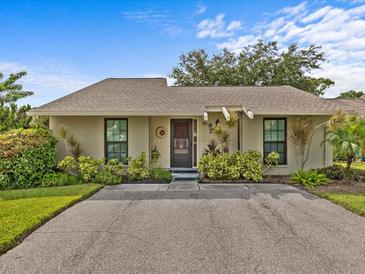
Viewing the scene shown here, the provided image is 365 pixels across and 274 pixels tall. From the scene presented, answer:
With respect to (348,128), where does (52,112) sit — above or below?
above

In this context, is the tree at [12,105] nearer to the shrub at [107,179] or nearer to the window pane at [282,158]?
the shrub at [107,179]

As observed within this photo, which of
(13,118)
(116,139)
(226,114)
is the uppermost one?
(13,118)

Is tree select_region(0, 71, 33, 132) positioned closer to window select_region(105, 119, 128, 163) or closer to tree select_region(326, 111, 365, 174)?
window select_region(105, 119, 128, 163)

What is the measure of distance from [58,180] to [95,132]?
2369mm

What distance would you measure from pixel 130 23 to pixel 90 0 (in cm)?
281

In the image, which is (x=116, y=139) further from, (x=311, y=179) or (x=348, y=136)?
(x=348, y=136)

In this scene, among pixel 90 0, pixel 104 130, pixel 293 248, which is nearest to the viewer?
pixel 293 248

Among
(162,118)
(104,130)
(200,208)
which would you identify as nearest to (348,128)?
(200,208)

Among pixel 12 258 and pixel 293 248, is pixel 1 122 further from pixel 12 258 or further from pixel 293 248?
pixel 293 248

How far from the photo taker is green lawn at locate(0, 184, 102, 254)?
456cm

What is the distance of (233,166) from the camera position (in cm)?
963

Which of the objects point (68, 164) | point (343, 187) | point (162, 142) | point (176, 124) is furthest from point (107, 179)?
point (343, 187)

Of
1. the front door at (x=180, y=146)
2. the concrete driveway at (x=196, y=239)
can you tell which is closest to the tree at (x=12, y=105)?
the front door at (x=180, y=146)

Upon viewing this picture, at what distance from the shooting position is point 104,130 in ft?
34.6
